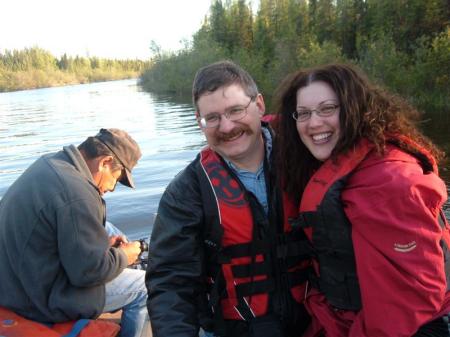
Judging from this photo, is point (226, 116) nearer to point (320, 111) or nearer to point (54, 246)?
point (320, 111)

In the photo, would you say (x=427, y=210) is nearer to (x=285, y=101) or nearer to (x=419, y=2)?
(x=285, y=101)

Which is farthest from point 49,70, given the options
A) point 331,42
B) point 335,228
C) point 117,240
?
point 335,228

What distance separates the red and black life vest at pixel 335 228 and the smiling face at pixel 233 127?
0.41 m

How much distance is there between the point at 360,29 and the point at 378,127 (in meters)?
37.9

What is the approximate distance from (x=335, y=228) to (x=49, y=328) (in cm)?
182

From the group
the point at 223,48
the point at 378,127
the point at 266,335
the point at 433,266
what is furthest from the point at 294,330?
the point at 223,48

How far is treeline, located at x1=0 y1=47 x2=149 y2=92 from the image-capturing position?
4787 inches

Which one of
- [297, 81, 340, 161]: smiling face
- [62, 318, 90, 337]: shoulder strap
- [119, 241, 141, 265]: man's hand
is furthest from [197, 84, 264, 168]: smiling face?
[119, 241, 141, 265]: man's hand

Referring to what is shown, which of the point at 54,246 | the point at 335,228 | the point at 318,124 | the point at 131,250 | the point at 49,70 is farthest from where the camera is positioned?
the point at 49,70

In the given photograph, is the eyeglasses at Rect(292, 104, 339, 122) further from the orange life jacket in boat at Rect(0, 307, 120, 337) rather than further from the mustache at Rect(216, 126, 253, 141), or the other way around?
the orange life jacket in boat at Rect(0, 307, 120, 337)

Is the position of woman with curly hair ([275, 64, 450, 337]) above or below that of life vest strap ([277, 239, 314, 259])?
above

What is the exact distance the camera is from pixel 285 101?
236 centimetres

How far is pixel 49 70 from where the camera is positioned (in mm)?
136000

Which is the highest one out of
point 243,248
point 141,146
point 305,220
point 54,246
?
point 305,220
